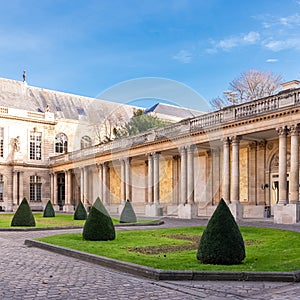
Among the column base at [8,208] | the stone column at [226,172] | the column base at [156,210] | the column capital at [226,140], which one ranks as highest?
the column capital at [226,140]

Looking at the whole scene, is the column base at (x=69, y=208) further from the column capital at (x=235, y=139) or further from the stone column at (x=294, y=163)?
the stone column at (x=294, y=163)

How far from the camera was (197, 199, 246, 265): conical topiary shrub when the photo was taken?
816cm

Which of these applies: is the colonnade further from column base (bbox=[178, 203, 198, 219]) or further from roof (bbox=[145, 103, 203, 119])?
roof (bbox=[145, 103, 203, 119])

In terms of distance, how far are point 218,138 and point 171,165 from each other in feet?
30.2

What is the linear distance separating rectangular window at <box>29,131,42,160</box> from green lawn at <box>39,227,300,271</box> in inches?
1484

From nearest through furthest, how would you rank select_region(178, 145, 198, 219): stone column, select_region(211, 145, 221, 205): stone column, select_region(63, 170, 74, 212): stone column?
select_region(178, 145, 198, 219): stone column
select_region(211, 145, 221, 205): stone column
select_region(63, 170, 74, 212): stone column

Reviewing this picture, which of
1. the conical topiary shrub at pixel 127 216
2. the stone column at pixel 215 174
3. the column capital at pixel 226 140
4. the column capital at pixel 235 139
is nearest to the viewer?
the conical topiary shrub at pixel 127 216

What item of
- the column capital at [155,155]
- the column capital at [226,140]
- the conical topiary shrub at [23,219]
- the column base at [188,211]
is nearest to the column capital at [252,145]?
the column capital at [226,140]

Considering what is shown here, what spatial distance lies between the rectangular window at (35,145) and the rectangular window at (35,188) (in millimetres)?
2503

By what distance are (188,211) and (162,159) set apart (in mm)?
7027

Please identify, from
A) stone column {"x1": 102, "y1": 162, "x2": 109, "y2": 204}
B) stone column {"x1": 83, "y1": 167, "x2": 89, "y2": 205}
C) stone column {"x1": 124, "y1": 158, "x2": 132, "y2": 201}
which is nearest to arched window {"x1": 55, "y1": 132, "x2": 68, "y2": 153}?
stone column {"x1": 83, "y1": 167, "x2": 89, "y2": 205}

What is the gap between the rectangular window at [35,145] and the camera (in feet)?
162

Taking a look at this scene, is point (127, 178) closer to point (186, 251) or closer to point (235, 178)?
point (235, 178)

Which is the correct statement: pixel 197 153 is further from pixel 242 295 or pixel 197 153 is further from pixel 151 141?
pixel 242 295
